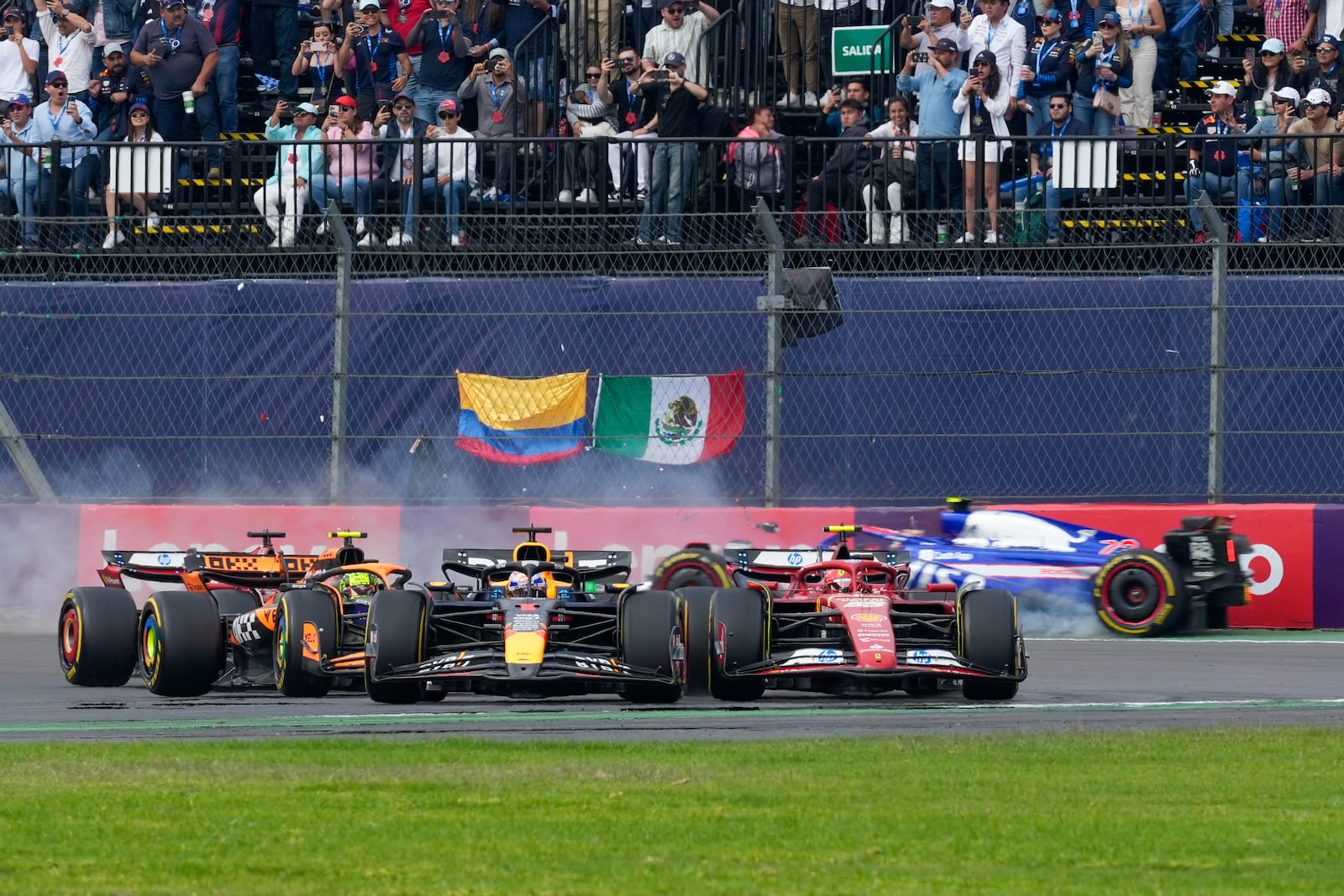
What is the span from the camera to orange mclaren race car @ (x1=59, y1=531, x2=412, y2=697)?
37.9 feet

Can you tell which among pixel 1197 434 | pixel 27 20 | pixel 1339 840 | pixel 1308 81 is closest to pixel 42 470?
pixel 27 20

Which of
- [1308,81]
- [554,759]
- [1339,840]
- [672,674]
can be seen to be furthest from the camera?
[1308,81]

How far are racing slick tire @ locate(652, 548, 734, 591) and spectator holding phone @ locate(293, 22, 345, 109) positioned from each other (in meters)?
7.67

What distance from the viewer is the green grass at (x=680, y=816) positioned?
20.0 ft

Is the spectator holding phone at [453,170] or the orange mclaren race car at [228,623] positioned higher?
the spectator holding phone at [453,170]

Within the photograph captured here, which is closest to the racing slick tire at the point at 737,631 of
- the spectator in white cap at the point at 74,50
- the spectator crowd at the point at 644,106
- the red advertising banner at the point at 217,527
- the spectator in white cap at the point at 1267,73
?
the spectator crowd at the point at 644,106

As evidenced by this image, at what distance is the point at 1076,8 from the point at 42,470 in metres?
9.26

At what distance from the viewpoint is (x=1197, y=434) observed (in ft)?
51.6

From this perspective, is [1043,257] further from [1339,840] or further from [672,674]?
[1339,840]

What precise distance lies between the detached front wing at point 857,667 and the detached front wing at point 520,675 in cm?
70

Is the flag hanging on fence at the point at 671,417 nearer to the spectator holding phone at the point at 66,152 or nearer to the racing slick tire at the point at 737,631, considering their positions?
the spectator holding phone at the point at 66,152

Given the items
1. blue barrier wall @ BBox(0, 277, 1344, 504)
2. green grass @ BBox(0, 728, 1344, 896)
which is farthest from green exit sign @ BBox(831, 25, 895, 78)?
green grass @ BBox(0, 728, 1344, 896)

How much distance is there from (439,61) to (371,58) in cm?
79

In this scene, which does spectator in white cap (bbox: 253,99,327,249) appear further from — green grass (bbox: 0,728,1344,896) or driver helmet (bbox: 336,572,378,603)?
green grass (bbox: 0,728,1344,896)
